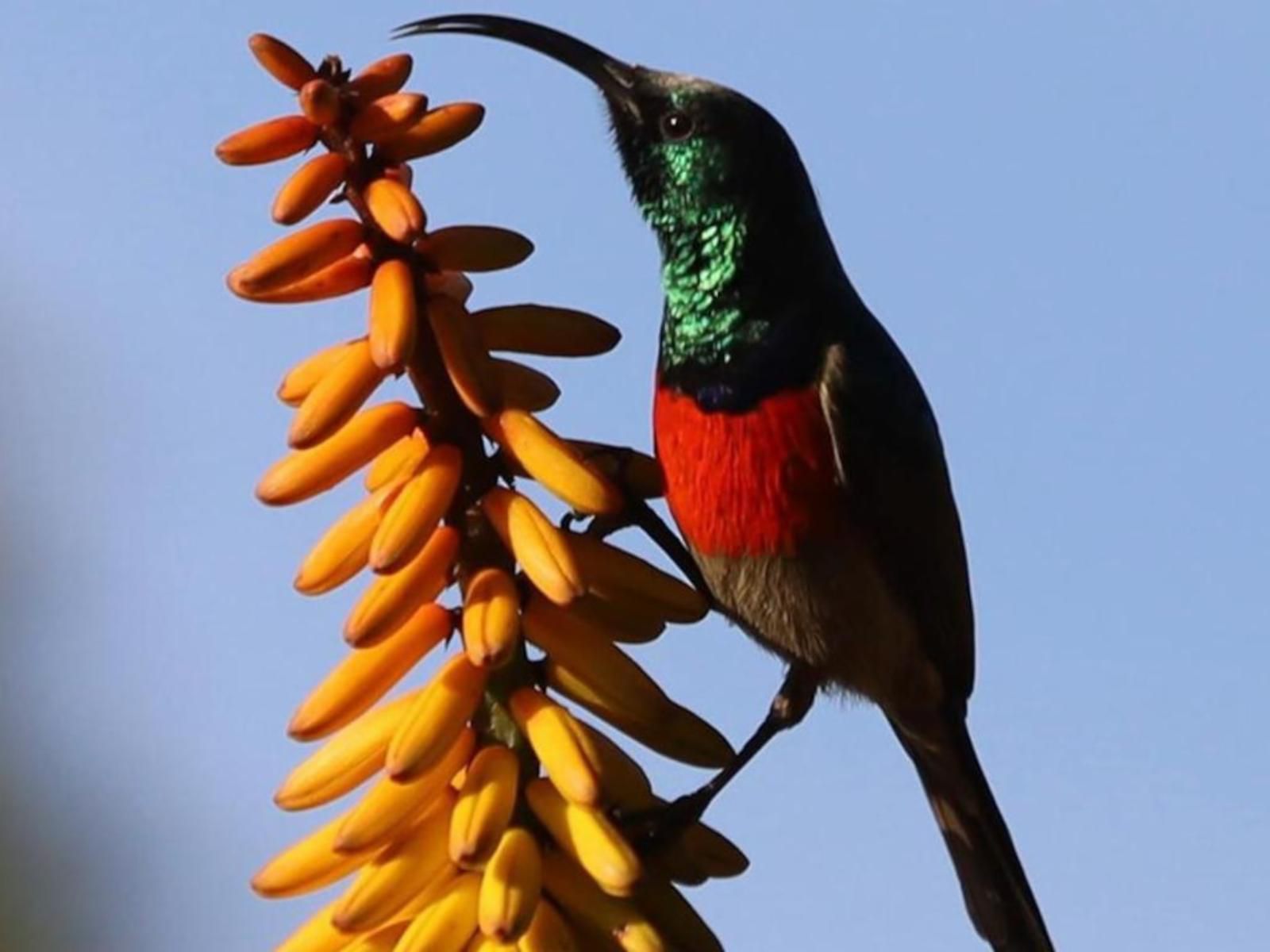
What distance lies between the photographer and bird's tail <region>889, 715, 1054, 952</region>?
5535mm

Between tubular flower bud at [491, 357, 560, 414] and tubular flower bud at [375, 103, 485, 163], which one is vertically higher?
tubular flower bud at [375, 103, 485, 163]

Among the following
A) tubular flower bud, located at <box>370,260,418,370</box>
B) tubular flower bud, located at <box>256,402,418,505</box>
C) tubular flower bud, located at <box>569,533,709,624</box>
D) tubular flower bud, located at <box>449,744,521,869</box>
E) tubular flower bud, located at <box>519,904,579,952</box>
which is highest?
tubular flower bud, located at <box>370,260,418,370</box>

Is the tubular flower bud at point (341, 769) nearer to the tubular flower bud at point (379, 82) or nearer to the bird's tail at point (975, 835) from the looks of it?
the tubular flower bud at point (379, 82)

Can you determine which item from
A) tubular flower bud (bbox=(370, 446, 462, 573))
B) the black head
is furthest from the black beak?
tubular flower bud (bbox=(370, 446, 462, 573))

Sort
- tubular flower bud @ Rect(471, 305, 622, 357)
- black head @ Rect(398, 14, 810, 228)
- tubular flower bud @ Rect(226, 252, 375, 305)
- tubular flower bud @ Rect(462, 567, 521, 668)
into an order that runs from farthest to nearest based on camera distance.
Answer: black head @ Rect(398, 14, 810, 228) < tubular flower bud @ Rect(471, 305, 622, 357) < tubular flower bud @ Rect(226, 252, 375, 305) < tubular flower bud @ Rect(462, 567, 521, 668)

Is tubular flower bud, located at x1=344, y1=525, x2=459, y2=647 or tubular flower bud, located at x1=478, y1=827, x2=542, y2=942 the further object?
tubular flower bud, located at x1=344, y1=525, x2=459, y2=647

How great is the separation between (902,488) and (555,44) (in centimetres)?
142

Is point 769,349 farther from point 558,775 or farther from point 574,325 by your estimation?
point 558,775

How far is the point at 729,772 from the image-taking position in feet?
14.1

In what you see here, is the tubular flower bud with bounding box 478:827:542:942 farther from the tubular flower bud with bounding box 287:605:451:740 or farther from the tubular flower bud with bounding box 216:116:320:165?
the tubular flower bud with bounding box 216:116:320:165

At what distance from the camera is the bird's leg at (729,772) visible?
12.0 feet

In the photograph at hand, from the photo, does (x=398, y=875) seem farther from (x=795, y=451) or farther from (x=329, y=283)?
(x=795, y=451)

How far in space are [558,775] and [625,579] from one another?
0.38 m

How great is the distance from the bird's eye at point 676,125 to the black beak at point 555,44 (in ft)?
0.26
